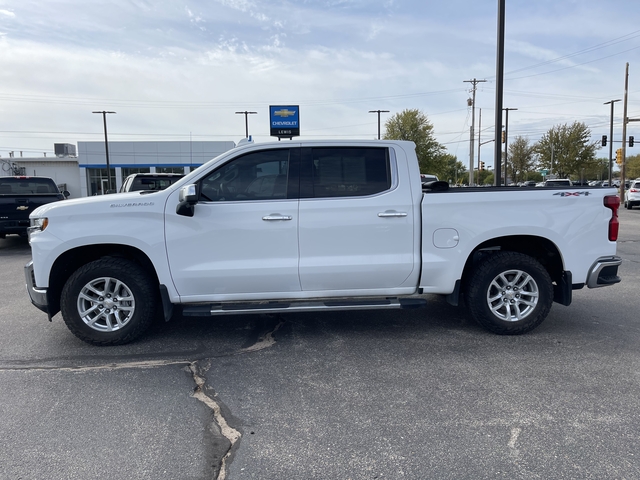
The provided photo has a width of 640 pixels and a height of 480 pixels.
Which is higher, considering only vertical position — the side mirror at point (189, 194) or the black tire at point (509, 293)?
the side mirror at point (189, 194)

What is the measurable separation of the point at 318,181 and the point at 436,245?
4.41 ft

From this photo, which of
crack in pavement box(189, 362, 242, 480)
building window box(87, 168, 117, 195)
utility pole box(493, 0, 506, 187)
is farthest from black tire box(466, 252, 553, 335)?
building window box(87, 168, 117, 195)

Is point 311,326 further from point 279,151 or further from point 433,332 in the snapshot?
point 279,151

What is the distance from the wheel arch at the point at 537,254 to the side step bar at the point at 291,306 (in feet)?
2.72

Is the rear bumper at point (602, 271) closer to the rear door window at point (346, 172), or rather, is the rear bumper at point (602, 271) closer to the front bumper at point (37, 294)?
the rear door window at point (346, 172)

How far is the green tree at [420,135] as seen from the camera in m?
51.6

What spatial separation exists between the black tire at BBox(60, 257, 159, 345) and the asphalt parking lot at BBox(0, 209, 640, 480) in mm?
186

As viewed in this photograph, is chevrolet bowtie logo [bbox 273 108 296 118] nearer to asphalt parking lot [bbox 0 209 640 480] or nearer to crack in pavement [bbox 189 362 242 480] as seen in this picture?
asphalt parking lot [bbox 0 209 640 480]

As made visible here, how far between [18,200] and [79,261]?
8451 millimetres

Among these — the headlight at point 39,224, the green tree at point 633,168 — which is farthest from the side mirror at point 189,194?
the green tree at point 633,168

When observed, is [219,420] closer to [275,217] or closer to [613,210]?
[275,217]

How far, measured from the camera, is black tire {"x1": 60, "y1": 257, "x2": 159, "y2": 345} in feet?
15.4

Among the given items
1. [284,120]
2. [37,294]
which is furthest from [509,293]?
[284,120]

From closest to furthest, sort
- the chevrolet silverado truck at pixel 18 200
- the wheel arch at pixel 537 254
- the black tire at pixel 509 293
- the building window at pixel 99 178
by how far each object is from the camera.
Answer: the black tire at pixel 509 293
the wheel arch at pixel 537 254
the chevrolet silverado truck at pixel 18 200
the building window at pixel 99 178
